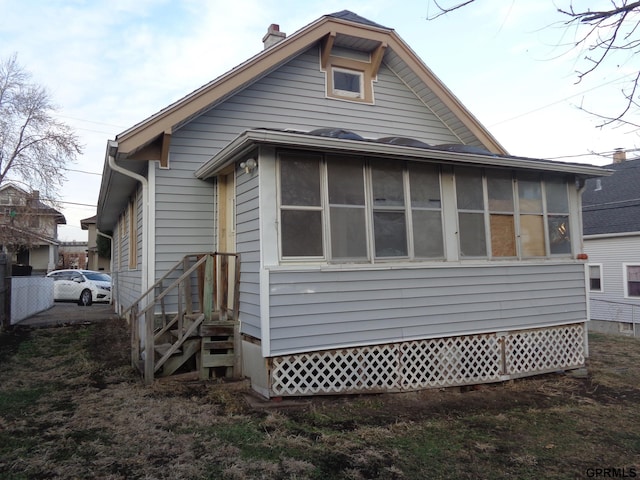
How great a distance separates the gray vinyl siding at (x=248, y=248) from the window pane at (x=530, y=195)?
14.9 feet

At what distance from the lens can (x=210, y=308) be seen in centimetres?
679

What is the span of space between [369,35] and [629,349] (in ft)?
29.5

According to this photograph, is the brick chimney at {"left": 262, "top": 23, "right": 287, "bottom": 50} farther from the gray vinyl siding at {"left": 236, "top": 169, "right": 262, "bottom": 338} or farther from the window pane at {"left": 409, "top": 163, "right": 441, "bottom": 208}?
the window pane at {"left": 409, "top": 163, "right": 441, "bottom": 208}

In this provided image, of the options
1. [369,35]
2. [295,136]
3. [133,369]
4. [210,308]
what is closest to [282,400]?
[210,308]

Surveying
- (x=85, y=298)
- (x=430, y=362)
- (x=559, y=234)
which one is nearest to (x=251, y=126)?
(x=430, y=362)

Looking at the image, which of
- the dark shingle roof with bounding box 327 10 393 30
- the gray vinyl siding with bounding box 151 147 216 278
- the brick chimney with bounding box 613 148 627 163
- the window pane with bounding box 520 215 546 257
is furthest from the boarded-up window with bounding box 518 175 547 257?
the gray vinyl siding with bounding box 151 147 216 278

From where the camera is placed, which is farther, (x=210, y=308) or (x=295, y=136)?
(x=210, y=308)

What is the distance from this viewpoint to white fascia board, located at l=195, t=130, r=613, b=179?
565 cm

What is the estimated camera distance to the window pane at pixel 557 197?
8.10 m

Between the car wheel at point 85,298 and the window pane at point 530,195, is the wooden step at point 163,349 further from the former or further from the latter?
the car wheel at point 85,298

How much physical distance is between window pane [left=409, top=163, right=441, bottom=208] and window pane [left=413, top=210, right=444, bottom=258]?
0.14 m

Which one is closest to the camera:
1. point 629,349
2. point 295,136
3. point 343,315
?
point 295,136

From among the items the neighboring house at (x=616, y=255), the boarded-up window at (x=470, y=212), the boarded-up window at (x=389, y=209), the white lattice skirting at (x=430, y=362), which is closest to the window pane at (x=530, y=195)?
the boarded-up window at (x=470, y=212)

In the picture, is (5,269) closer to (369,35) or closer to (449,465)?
(369,35)
